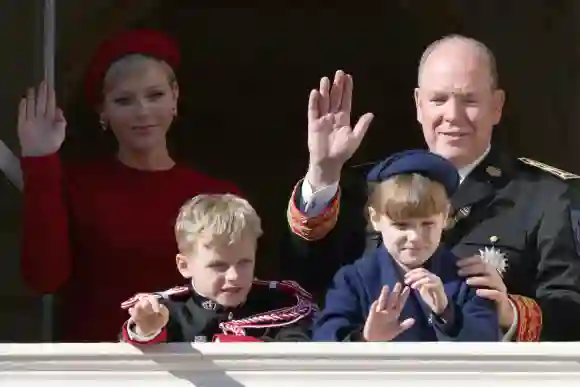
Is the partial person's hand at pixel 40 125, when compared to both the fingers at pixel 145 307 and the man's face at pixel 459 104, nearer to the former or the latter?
the fingers at pixel 145 307

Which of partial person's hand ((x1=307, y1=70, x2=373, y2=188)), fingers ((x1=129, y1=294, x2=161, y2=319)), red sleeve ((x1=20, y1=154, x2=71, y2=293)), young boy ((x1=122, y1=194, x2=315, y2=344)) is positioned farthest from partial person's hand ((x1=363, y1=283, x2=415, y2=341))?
red sleeve ((x1=20, y1=154, x2=71, y2=293))

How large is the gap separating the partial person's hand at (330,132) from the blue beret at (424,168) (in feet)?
0.22

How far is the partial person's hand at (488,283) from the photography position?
1.82 m

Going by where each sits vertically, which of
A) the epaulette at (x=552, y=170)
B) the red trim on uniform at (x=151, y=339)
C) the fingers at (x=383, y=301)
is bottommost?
the red trim on uniform at (x=151, y=339)

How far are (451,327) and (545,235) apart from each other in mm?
261

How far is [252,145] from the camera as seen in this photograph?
2.17m

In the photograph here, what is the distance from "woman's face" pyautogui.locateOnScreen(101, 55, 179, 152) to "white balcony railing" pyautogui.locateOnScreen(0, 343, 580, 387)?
0.43 metres

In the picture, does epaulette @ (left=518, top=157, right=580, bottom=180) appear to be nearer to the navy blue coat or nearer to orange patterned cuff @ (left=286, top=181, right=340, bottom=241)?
the navy blue coat

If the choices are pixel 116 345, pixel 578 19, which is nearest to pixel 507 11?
pixel 578 19

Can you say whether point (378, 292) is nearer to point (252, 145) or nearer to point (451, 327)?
point (451, 327)

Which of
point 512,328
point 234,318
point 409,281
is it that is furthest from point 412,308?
point 234,318

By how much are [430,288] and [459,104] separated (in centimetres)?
35

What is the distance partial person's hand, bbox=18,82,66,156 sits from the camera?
1.95 meters

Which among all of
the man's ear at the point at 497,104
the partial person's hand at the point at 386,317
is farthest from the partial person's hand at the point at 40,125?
the man's ear at the point at 497,104
